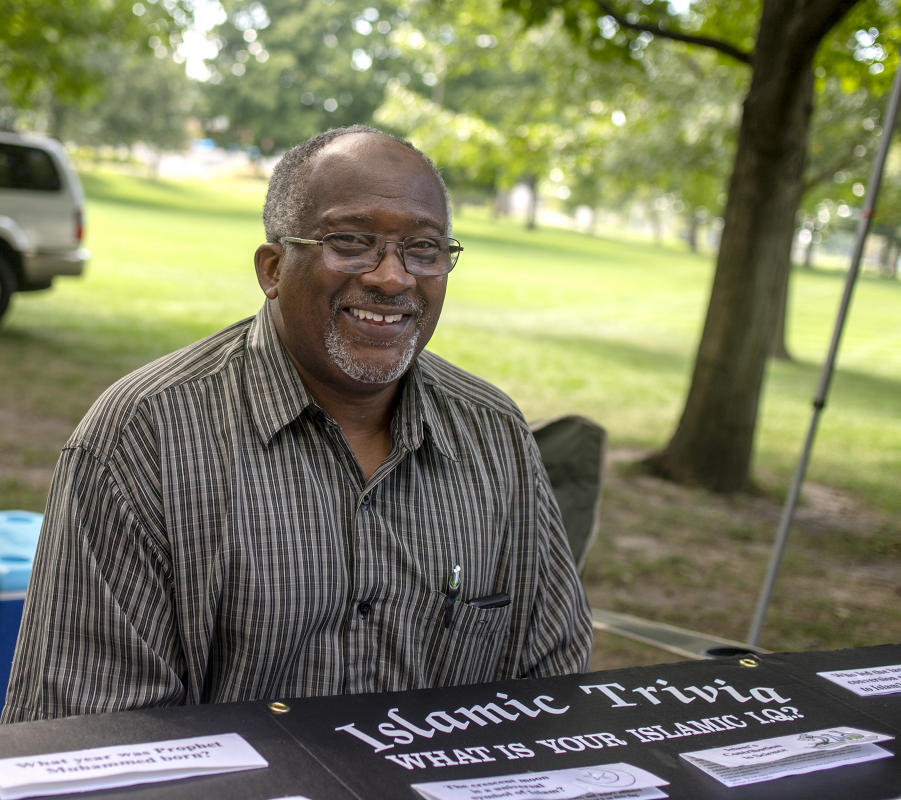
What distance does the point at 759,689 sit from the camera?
196 centimetres

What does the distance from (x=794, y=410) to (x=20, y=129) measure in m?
40.0

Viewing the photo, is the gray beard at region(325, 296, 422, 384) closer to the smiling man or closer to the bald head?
Result: the smiling man

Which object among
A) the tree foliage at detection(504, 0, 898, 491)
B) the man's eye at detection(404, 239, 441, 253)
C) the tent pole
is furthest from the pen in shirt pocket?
the tree foliage at detection(504, 0, 898, 491)

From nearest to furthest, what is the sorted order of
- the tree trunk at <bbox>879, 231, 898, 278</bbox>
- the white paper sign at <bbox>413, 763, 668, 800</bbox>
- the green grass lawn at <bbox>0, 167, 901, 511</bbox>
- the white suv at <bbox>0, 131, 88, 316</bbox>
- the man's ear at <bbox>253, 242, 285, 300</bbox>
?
1. the white paper sign at <bbox>413, 763, 668, 800</bbox>
2. the man's ear at <bbox>253, 242, 285, 300</bbox>
3. the green grass lawn at <bbox>0, 167, 901, 511</bbox>
4. the white suv at <bbox>0, 131, 88, 316</bbox>
5. the tree trunk at <bbox>879, 231, 898, 278</bbox>

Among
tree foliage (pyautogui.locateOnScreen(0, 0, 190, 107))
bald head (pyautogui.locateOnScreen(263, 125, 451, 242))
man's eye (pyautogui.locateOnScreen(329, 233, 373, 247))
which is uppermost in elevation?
tree foliage (pyautogui.locateOnScreen(0, 0, 190, 107))

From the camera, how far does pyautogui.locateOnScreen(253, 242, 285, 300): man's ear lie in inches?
87.7

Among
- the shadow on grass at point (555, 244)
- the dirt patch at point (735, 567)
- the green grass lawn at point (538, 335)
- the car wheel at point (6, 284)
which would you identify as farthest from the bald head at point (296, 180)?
the shadow on grass at point (555, 244)

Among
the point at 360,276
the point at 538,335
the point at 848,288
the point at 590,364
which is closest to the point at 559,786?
the point at 360,276

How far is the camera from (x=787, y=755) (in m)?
1.68

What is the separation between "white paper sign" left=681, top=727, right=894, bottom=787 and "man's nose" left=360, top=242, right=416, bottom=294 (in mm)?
998

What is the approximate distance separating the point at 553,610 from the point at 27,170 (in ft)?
38.9

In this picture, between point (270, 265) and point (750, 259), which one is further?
point (750, 259)

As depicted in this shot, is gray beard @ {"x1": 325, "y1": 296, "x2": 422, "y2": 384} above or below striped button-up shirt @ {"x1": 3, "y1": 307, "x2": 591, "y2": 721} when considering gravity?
above

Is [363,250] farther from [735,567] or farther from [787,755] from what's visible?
[735,567]
